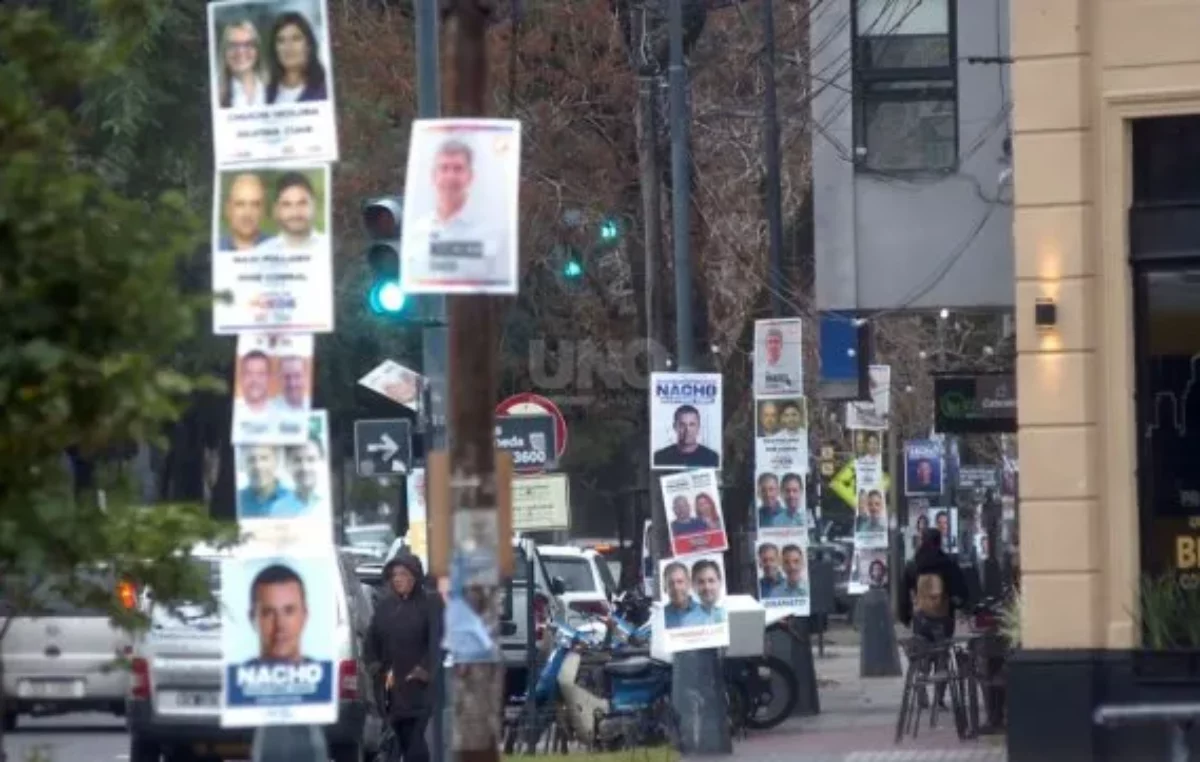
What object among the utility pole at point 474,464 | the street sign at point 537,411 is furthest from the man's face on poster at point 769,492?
the utility pole at point 474,464

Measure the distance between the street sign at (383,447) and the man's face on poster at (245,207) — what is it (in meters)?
15.1

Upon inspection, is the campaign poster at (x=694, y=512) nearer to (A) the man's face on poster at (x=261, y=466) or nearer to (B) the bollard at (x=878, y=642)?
(A) the man's face on poster at (x=261, y=466)

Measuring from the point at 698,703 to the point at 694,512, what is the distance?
173 centimetres

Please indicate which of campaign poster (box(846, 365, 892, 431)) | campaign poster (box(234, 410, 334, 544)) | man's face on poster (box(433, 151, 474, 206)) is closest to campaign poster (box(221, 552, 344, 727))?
campaign poster (box(234, 410, 334, 544))

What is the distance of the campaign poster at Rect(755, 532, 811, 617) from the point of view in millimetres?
23828

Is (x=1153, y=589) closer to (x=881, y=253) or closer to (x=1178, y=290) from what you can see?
(x=1178, y=290)

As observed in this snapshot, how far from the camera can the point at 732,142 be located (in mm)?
32844

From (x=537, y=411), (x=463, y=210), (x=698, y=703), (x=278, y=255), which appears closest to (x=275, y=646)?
(x=278, y=255)

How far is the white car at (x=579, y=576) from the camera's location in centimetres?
3008

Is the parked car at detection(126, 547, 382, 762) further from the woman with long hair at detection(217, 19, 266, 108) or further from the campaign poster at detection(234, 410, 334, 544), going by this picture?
the woman with long hair at detection(217, 19, 266, 108)

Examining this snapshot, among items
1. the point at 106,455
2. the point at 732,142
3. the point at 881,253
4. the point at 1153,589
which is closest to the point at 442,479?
the point at 106,455

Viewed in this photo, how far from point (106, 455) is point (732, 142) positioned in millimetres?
25578

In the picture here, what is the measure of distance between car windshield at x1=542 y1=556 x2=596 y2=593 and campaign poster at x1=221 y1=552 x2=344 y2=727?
21.0m

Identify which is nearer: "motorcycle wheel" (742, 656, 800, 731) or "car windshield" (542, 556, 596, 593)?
"motorcycle wheel" (742, 656, 800, 731)
